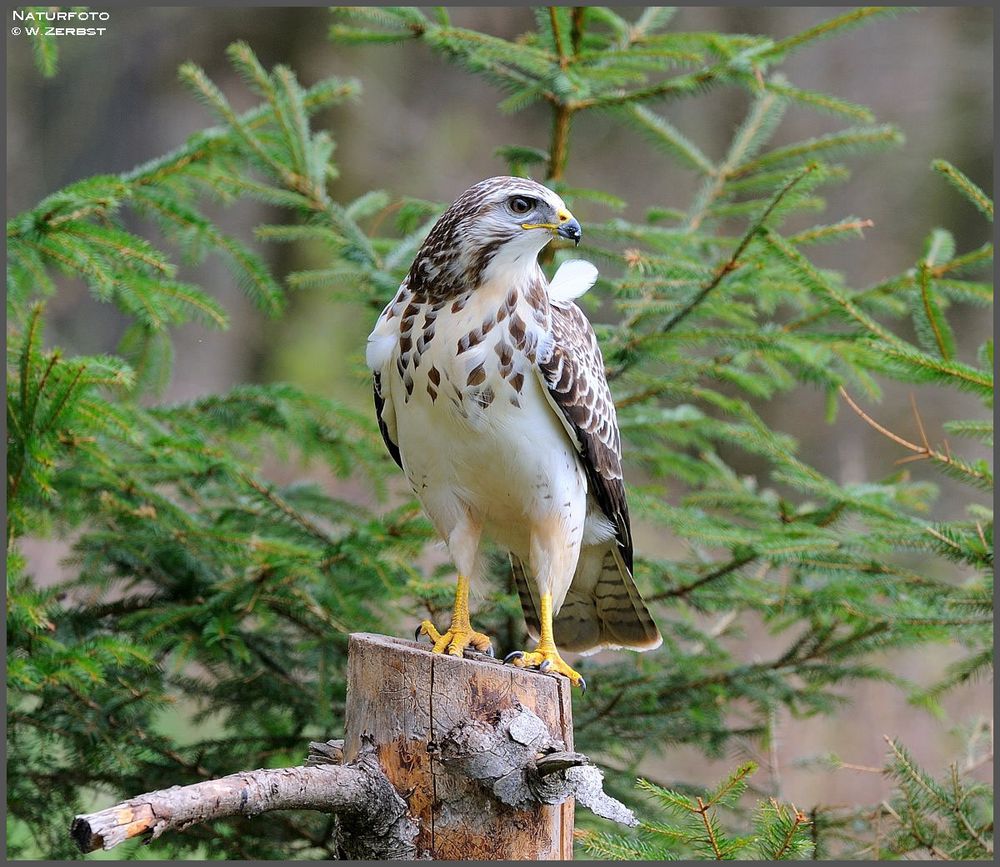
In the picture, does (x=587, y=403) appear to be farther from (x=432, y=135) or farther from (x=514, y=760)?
(x=432, y=135)

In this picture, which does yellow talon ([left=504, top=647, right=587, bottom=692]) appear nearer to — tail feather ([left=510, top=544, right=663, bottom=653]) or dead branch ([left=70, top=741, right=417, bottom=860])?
tail feather ([left=510, top=544, right=663, bottom=653])

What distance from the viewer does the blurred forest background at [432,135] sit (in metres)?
11.0

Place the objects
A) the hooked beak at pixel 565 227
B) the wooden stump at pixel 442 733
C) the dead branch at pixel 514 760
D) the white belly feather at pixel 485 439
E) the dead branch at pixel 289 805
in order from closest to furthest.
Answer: the dead branch at pixel 289 805, the dead branch at pixel 514 760, the wooden stump at pixel 442 733, the hooked beak at pixel 565 227, the white belly feather at pixel 485 439

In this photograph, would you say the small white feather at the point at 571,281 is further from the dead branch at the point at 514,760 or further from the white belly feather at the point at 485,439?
the dead branch at the point at 514,760

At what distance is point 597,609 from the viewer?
13.0 feet

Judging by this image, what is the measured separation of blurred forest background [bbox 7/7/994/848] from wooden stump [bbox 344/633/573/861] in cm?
708

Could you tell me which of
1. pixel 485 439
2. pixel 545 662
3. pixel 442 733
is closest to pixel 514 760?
pixel 442 733

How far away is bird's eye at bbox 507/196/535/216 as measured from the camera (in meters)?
3.10

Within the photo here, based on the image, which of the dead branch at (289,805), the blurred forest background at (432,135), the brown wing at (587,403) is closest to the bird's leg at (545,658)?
the brown wing at (587,403)

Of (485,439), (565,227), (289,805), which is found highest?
(565,227)

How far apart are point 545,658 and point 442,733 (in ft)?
2.10

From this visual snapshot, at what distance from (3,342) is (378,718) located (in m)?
1.88

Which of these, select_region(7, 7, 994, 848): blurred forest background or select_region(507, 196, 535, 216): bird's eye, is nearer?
select_region(507, 196, 535, 216): bird's eye

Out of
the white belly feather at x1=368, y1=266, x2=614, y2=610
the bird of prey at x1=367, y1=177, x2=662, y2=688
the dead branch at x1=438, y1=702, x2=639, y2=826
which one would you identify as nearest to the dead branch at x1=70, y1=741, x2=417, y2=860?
the dead branch at x1=438, y1=702, x2=639, y2=826
